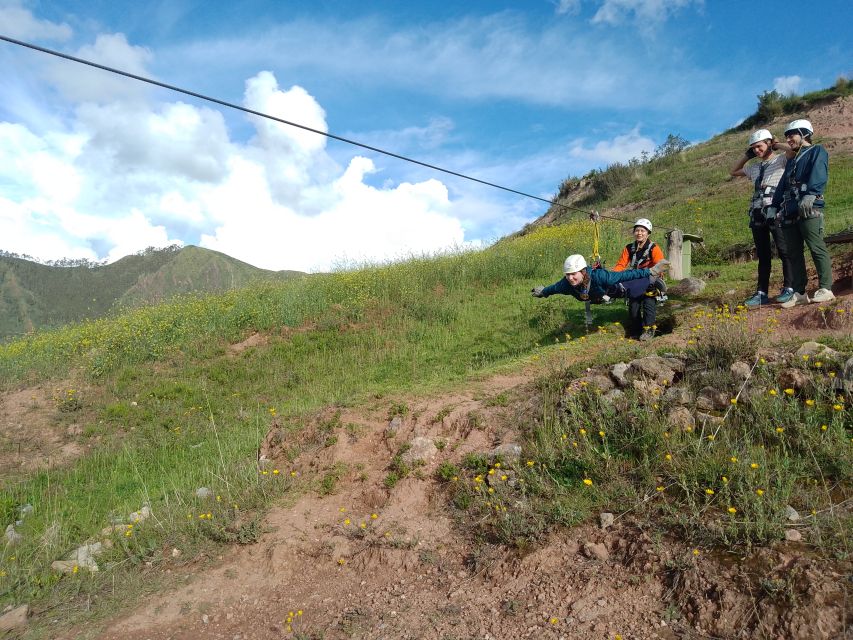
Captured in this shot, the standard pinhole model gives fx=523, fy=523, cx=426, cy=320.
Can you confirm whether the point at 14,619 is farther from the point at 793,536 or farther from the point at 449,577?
the point at 793,536

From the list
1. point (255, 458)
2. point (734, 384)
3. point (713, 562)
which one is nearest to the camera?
point (713, 562)

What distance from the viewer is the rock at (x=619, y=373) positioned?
4582 millimetres

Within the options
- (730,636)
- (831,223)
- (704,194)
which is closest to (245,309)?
(730,636)

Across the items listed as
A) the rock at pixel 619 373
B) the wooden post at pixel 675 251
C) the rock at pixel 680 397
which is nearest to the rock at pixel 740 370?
the rock at pixel 680 397

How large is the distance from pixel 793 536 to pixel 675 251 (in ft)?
26.5

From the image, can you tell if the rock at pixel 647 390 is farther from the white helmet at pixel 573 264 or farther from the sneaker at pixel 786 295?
the sneaker at pixel 786 295

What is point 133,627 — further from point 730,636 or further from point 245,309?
point 245,309

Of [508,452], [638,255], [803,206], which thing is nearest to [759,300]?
[803,206]

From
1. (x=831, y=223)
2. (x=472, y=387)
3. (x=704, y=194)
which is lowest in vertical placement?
(x=472, y=387)

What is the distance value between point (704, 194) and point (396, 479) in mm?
18372

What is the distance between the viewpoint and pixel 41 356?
36.1 feet

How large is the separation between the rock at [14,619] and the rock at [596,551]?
12.2ft

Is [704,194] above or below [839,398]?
above

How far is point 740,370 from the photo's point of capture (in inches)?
160
